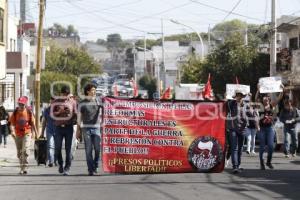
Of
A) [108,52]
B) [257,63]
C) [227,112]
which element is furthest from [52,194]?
[108,52]

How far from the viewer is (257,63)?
4503 cm

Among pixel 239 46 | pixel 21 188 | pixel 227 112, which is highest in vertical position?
pixel 239 46

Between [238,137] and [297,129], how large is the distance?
23.6 feet

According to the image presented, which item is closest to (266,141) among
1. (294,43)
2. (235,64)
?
(294,43)

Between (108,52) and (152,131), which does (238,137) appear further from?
(108,52)

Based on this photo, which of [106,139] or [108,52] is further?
[108,52]

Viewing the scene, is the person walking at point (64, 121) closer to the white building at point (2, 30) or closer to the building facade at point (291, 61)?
the white building at point (2, 30)

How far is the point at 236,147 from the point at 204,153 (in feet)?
2.77

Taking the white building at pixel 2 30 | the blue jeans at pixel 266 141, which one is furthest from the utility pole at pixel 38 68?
the blue jeans at pixel 266 141

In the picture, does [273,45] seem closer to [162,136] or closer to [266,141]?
[266,141]

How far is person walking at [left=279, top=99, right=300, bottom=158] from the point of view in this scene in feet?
69.6

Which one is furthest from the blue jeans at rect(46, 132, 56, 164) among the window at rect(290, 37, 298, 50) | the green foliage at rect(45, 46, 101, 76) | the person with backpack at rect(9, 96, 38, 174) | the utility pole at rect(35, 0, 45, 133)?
the green foliage at rect(45, 46, 101, 76)

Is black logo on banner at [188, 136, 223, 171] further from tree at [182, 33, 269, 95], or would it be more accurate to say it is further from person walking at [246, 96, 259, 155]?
tree at [182, 33, 269, 95]

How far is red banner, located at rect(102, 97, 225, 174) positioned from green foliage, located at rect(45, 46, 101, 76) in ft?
235
